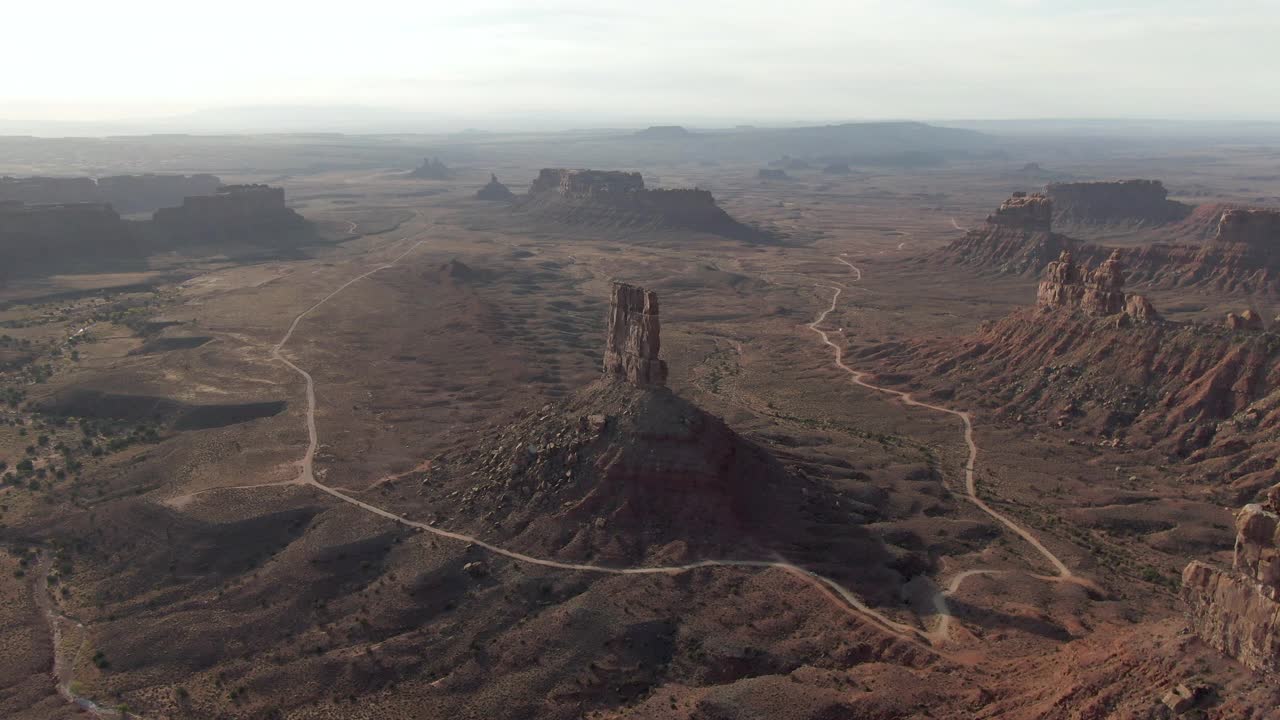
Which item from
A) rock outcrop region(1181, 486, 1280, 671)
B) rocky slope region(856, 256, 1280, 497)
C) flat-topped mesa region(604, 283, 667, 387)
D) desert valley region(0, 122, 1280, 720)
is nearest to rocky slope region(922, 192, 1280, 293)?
rocky slope region(856, 256, 1280, 497)

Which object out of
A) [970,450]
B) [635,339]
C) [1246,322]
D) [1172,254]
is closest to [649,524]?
[635,339]

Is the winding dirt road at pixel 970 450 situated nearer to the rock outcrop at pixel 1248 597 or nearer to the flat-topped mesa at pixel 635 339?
the rock outcrop at pixel 1248 597

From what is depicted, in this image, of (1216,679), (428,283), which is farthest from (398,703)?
(428,283)

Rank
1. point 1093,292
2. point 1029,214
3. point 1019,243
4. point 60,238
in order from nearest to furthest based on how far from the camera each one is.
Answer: point 1093,292 < point 60,238 < point 1019,243 < point 1029,214

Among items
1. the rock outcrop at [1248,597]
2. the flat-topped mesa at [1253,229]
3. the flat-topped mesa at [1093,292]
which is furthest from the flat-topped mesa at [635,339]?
the flat-topped mesa at [1253,229]

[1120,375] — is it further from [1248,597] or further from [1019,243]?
[1019,243]

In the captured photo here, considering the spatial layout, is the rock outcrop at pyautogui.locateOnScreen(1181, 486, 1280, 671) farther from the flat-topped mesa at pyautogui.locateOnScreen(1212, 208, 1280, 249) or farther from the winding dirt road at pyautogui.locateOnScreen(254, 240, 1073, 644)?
the flat-topped mesa at pyautogui.locateOnScreen(1212, 208, 1280, 249)
